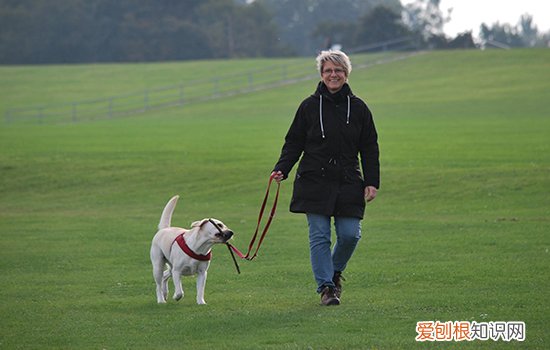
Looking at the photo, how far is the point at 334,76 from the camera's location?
11062mm

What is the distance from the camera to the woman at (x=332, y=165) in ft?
36.5

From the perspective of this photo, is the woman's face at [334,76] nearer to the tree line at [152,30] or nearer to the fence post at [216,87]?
the fence post at [216,87]

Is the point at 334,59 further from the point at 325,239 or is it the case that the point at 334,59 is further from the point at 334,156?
the point at 325,239

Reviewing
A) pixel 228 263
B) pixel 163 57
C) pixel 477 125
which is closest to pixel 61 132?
pixel 477 125

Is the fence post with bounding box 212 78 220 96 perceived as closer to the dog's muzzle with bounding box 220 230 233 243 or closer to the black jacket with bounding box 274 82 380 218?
the dog's muzzle with bounding box 220 230 233 243

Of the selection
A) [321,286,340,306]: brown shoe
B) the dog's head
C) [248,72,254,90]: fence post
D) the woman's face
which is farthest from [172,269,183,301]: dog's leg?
[248,72,254,90]: fence post

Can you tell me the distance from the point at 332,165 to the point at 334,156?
9 cm

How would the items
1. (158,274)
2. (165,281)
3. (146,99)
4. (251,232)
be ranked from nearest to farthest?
1. (158,274)
2. (165,281)
3. (251,232)
4. (146,99)

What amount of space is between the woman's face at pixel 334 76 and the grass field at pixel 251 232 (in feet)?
7.28

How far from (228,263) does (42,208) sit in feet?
40.5

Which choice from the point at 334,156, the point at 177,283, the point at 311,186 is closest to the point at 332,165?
the point at 334,156

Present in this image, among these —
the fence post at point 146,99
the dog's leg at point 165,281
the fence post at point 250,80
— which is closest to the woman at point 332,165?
the dog's leg at point 165,281

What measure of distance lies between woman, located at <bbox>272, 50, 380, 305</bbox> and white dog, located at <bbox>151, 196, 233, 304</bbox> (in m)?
0.92

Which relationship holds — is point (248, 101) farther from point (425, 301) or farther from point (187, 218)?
point (425, 301)
